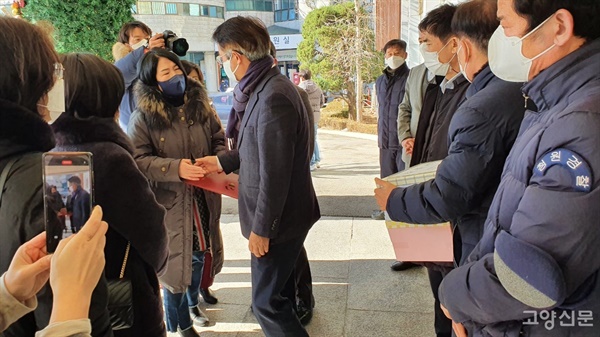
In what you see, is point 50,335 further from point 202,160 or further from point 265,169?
point 202,160

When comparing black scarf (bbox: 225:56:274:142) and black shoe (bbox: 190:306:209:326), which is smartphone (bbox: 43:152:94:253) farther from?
black shoe (bbox: 190:306:209:326)

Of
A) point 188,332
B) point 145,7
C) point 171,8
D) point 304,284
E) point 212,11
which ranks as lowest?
point 188,332

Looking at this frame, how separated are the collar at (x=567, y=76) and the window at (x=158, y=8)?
2557 centimetres

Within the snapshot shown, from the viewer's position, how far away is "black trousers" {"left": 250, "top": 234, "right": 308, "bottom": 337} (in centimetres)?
218

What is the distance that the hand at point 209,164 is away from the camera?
8.14 feet

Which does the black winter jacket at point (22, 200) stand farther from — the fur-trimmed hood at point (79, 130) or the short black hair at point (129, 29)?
the short black hair at point (129, 29)

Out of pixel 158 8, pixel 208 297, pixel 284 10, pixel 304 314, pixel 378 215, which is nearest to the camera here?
pixel 304 314

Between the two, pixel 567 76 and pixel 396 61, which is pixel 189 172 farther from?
pixel 396 61

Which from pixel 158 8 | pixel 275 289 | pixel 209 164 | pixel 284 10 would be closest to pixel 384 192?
pixel 275 289

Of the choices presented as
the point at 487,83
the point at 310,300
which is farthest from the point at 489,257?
the point at 310,300

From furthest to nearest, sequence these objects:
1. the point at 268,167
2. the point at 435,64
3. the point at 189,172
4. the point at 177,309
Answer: the point at 435,64, the point at 177,309, the point at 189,172, the point at 268,167

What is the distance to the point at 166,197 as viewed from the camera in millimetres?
2523

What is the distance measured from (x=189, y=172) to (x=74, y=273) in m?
1.50

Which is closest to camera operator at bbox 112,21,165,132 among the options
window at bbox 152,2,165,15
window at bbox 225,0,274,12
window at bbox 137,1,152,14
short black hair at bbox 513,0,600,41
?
short black hair at bbox 513,0,600,41
